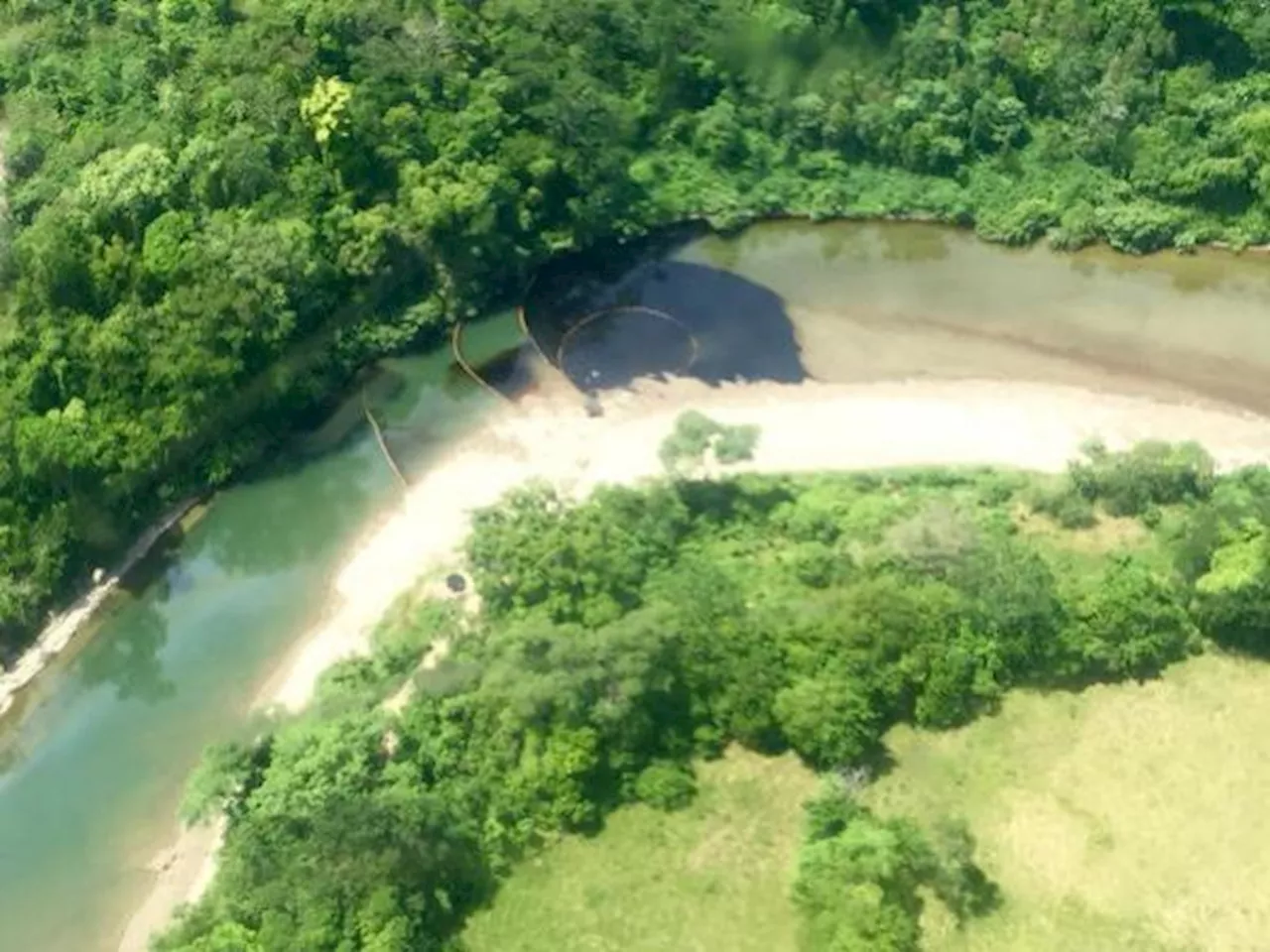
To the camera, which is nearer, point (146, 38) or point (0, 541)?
point (0, 541)

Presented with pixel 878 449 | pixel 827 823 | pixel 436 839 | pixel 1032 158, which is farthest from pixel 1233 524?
pixel 436 839

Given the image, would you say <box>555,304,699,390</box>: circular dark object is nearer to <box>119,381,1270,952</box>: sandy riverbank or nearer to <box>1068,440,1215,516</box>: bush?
<box>119,381,1270,952</box>: sandy riverbank

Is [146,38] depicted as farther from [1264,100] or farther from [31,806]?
[1264,100]

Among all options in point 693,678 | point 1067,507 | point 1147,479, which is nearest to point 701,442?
point 693,678

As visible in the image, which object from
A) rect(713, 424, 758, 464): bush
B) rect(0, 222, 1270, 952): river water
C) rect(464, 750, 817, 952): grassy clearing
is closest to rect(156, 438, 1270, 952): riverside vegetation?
rect(464, 750, 817, 952): grassy clearing

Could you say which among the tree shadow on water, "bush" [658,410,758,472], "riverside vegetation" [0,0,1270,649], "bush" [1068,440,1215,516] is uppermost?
"riverside vegetation" [0,0,1270,649]

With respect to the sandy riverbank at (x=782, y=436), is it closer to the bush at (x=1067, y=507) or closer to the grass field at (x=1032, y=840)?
the bush at (x=1067, y=507)
